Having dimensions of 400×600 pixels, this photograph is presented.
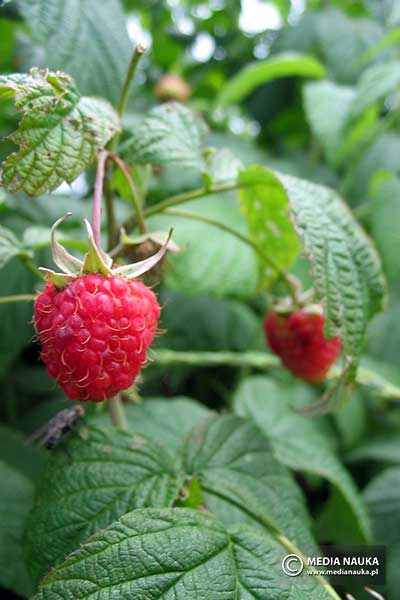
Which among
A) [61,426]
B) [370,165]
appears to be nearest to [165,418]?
[61,426]

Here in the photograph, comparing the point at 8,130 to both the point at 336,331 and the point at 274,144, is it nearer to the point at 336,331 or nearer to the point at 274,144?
the point at 274,144

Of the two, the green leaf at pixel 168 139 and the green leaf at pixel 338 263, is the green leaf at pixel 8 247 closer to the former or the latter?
the green leaf at pixel 168 139

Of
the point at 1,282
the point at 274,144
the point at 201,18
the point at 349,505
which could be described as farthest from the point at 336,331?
the point at 201,18

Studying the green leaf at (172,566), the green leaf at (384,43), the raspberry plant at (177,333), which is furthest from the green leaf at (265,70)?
the green leaf at (172,566)

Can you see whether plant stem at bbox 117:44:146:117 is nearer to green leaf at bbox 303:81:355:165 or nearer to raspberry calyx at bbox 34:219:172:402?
raspberry calyx at bbox 34:219:172:402

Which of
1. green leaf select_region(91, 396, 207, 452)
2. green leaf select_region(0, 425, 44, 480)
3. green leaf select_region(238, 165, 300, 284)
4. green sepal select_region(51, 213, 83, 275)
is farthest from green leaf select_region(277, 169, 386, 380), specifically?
green leaf select_region(0, 425, 44, 480)

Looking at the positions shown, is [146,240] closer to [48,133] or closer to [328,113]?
[48,133]
